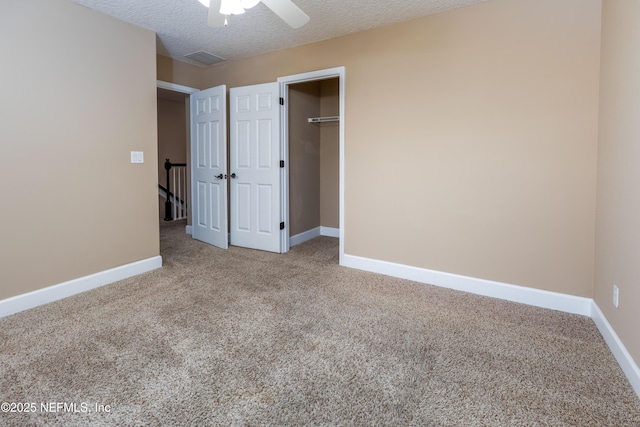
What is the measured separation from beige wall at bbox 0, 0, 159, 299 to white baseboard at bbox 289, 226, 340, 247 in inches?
71.8

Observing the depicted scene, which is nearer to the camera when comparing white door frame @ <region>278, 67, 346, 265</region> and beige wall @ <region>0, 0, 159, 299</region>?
beige wall @ <region>0, 0, 159, 299</region>

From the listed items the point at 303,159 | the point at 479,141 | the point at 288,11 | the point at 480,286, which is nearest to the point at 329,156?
the point at 303,159

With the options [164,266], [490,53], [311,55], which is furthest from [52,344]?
[490,53]

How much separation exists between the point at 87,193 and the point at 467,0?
3.58m

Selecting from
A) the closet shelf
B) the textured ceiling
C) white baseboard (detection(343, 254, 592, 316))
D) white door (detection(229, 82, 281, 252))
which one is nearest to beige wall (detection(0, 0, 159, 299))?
the textured ceiling

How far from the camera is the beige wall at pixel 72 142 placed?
245 cm

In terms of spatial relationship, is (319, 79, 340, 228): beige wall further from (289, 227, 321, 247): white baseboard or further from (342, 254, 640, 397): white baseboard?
(342, 254, 640, 397): white baseboard

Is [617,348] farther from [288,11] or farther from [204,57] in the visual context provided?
[204,57]

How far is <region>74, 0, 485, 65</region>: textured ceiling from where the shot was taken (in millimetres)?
2773

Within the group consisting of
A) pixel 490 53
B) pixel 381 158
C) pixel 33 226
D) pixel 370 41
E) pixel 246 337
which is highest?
pixel 370 41

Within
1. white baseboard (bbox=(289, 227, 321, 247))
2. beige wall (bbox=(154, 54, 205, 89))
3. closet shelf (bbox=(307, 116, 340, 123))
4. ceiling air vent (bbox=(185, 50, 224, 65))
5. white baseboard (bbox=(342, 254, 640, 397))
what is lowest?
white baseboard (bbox=(342, 254, 640, 397))

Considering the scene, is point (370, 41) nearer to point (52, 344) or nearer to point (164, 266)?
point (164, 266)

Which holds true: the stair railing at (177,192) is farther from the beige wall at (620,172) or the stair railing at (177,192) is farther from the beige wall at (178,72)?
the beige wall at (620,172)

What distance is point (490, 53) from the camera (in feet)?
8.87
